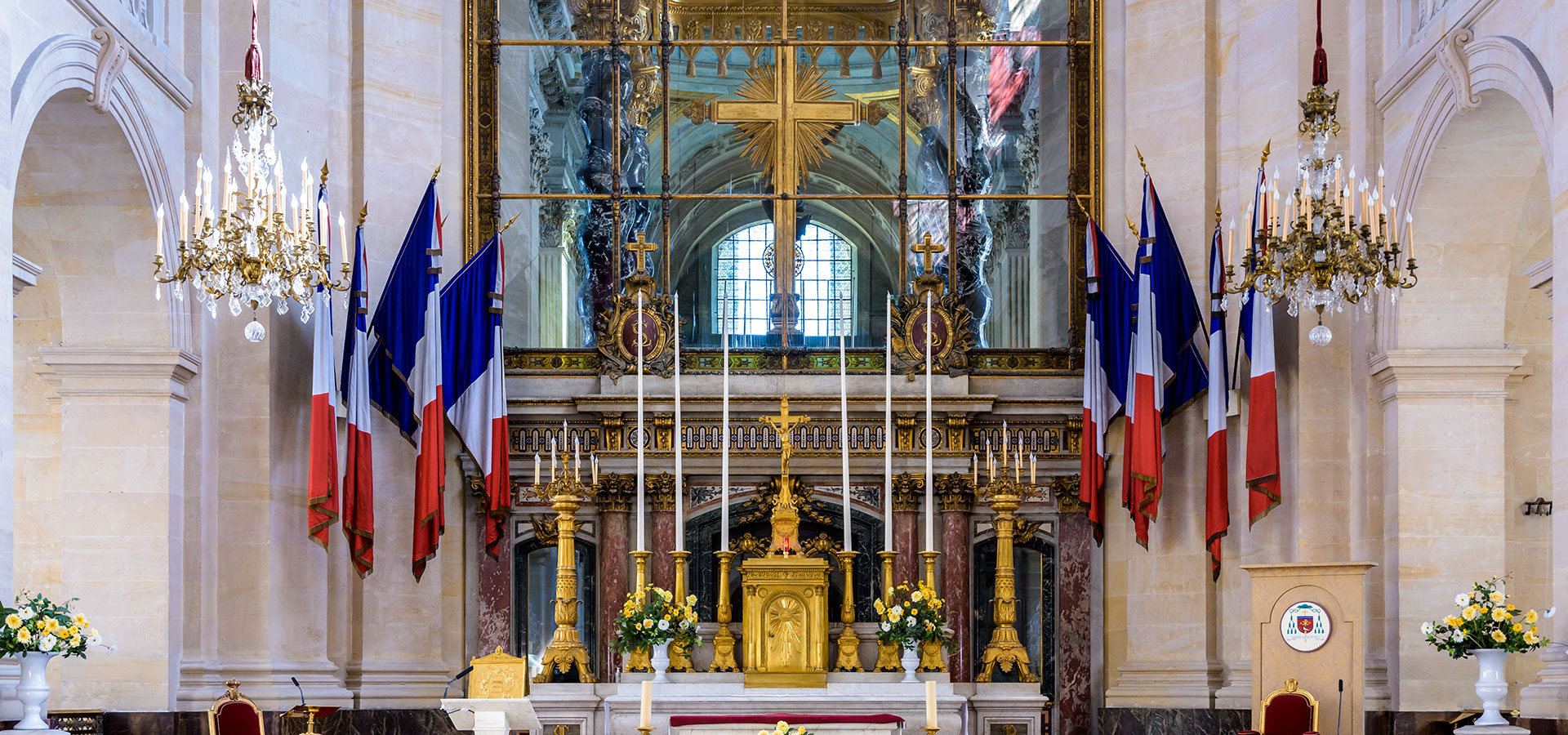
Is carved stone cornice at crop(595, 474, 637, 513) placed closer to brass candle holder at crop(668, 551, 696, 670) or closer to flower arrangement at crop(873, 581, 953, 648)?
brass candle holder at crop(668, 551, 696, 670)

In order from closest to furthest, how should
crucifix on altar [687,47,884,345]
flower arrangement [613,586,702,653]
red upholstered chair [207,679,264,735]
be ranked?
red upholstered chair [207,679,264,735]
flower arrangement [613,586,702,653]
crucifix on altar [687,47,884,345]

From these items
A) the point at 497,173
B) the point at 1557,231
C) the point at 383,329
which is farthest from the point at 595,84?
the point at 1557,231

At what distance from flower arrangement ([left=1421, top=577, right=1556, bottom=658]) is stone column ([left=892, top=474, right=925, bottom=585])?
18.8ft

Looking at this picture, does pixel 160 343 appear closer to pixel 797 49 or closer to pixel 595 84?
pixel 595 84

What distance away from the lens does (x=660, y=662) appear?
1332 centimetres

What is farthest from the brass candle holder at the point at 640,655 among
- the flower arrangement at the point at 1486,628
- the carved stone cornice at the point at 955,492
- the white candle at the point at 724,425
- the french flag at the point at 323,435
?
the flower arrangement at the point at 1486,628

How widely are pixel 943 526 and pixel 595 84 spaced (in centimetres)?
521

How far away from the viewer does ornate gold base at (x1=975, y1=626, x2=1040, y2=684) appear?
45.8 feet

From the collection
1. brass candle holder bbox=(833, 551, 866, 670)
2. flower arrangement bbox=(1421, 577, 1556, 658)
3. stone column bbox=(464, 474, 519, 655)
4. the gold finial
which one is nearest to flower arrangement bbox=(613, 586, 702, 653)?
brass candle holder bbox=(833, 551, 866, 670)

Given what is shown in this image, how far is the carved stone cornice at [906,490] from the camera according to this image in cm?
1580

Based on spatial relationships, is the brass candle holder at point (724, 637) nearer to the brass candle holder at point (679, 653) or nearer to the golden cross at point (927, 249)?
the brass candle holder at point (679, 653)

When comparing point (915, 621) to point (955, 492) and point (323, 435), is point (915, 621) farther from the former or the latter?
point (323, 435)

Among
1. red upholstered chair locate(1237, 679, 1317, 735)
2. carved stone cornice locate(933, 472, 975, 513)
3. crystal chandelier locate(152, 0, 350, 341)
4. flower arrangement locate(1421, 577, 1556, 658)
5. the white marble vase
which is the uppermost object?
crystal chandelier locate(152, 0, 350, 341)

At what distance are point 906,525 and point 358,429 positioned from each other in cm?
480
